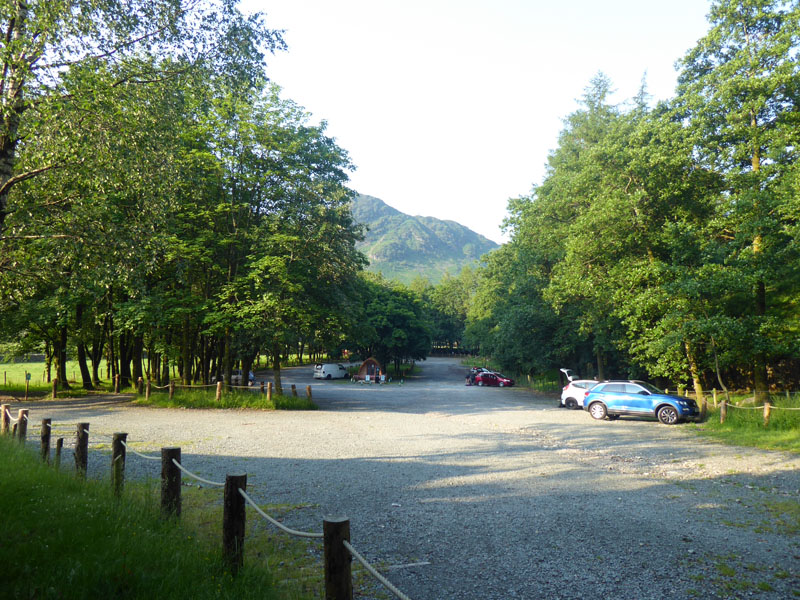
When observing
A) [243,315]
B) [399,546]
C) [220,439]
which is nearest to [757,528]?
[399,546]

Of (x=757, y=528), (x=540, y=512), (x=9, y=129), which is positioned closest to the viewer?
(x=757, y=528)

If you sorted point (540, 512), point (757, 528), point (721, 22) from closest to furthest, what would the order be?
point (757, 528) < point (540, 512) < point (721, 22)

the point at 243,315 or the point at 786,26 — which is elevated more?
the point at 786,26

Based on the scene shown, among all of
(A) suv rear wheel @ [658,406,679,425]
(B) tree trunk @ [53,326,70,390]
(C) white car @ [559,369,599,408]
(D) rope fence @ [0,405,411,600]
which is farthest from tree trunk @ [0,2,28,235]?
(C) white car @ [559,369,599,408]

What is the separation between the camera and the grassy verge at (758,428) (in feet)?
41.0

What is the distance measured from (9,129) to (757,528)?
43.9ft

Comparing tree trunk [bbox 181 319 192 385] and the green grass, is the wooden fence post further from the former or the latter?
tree trunk [bbox 181 319 192 385]

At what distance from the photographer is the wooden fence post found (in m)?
3.17

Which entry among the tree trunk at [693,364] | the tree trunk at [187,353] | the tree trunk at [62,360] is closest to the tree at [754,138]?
the tree trunk at [693,364]

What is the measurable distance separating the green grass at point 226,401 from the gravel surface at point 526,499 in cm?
433

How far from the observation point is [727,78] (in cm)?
1831

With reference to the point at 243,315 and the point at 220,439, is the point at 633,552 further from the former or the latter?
the point at 243,315

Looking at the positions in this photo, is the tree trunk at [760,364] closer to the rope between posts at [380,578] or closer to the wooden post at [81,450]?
the rope between posts at [380,578]

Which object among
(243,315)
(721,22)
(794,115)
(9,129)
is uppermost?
(721,22)
